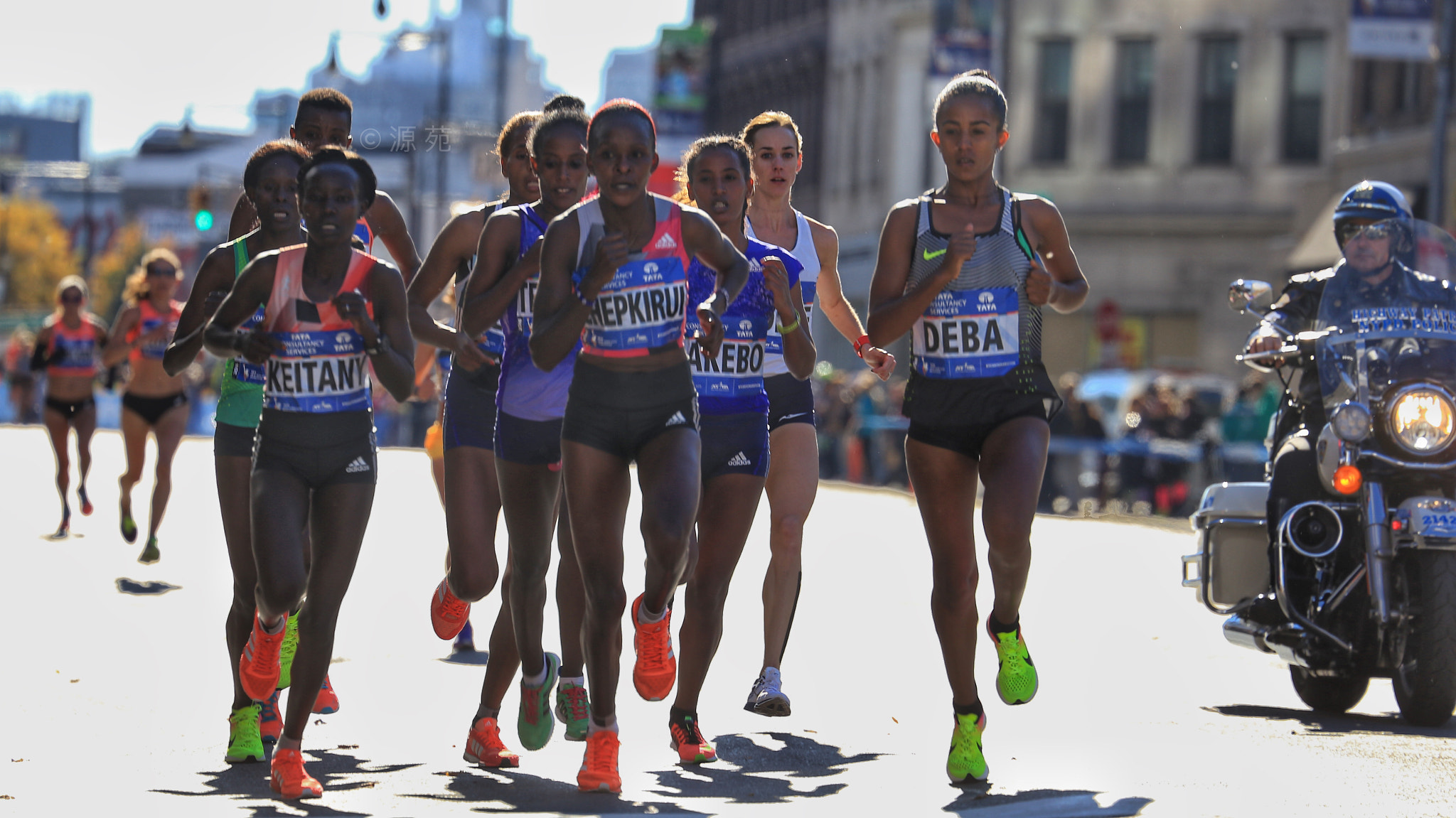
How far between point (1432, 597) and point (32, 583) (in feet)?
26.0

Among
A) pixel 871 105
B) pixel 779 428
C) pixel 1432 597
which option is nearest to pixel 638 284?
pixel 779 428

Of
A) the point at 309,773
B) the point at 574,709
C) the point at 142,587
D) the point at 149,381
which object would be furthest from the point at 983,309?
the point at 149,381

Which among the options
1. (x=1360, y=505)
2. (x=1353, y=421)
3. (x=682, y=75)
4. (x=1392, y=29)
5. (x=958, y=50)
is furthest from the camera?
(x=682, y=75)

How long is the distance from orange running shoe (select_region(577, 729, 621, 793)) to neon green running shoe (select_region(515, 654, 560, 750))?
1.39ft

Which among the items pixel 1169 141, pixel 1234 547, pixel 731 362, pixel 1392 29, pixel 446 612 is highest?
pixel 1169 141

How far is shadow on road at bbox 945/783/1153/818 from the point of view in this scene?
631 cm

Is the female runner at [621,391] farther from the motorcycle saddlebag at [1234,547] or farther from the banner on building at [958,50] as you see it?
the banner on building at [958,50]

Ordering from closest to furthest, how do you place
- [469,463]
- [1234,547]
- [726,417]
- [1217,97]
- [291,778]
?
1. [291,778]
2. [469,463]
3. [726,417]
4. [1234,547]
5. [1217,97]

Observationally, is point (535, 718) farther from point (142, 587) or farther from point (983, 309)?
point (142, 587)

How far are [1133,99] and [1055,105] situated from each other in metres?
1.51

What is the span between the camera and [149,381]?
14.8 meters

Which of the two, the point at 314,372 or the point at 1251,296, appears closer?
Result: the point at 314,372

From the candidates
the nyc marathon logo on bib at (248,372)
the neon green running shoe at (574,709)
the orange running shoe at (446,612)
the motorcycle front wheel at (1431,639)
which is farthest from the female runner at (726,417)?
the motorcycle front wheel at (1431,639)

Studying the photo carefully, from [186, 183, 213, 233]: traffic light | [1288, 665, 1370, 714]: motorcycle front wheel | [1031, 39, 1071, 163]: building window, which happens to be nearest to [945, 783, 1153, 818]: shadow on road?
[1288, 665, 1370, 714]: motorcycle front wheel
